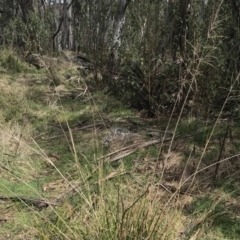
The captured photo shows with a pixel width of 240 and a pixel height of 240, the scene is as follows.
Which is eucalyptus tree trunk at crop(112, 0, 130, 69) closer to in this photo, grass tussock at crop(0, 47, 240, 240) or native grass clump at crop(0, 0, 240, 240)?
native grass clump at crop(0, 0, 240, 240)

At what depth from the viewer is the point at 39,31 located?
433 inches

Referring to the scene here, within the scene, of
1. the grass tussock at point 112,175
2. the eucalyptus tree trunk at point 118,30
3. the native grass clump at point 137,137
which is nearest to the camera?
the grass tussock at point 112,175

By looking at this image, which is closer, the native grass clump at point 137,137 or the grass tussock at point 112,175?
the grass tussock at point 112,175

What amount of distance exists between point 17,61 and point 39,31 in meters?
1.43

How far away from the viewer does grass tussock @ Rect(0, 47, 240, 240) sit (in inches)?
97.0

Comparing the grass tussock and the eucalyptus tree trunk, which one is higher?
the eucalyptus tree trunk

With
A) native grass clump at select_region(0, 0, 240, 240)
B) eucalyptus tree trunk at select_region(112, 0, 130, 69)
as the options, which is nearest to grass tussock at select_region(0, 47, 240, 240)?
native grass clump at select_region(0, 0, 240, 240)

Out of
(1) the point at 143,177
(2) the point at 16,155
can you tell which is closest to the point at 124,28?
(2) the point at 16,155

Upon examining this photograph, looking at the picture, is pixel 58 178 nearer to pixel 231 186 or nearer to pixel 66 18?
pixel 231 186

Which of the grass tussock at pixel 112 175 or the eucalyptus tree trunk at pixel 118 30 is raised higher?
the eucalyptus tree trunk at pixel 118 30

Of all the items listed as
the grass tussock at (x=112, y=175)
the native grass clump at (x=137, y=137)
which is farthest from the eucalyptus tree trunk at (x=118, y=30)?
the grass tussock at (x=112, y=175)

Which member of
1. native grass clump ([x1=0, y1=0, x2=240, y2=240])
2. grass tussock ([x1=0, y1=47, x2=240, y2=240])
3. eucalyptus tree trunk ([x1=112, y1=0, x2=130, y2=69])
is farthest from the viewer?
eucalyptus tree trunk ([x1=112, y1=0, x2=130, y2=69])

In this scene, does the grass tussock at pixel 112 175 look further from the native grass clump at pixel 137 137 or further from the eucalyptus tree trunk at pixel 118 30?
the eucalyptus tree trunk at pixel 118 30

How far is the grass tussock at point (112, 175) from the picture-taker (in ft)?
8.09
